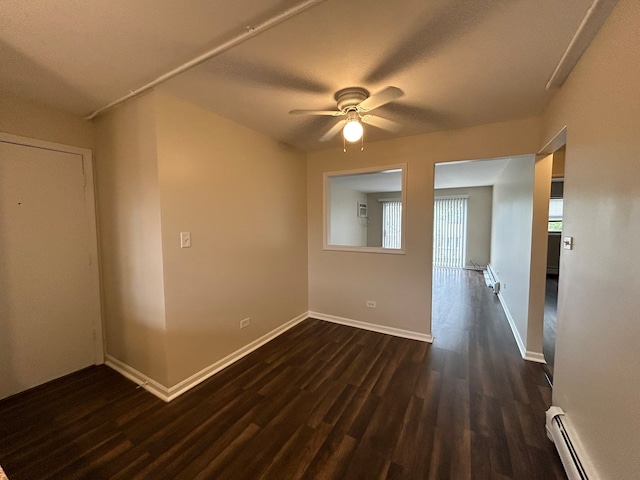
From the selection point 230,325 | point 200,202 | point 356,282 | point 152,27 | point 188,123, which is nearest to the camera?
point 152,27

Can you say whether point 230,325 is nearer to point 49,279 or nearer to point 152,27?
point 49,279

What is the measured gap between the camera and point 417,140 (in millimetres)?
3004

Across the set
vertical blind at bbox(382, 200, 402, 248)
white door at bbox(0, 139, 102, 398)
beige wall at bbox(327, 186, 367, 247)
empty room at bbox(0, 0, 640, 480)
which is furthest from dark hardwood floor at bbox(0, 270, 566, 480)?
vertical blind at bbox(382, 200, 402, 248)

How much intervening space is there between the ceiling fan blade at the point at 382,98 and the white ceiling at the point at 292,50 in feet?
0.44

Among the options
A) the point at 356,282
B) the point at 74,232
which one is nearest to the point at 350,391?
the point at 356,282

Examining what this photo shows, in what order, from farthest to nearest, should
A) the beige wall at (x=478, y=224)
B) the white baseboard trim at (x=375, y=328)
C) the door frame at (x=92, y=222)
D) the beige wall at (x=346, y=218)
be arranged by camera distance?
the beige wall at (x=478, y=224) → the beige wall at (x=346, y=218) → the white baseboard trim at (x=375, y=328) → the door frame at (x=92, y=222)

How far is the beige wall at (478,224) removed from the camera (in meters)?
7.25

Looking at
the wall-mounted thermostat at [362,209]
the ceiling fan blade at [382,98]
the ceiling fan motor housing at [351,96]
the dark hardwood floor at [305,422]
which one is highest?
the ceiling fan motor housing at [351,96]

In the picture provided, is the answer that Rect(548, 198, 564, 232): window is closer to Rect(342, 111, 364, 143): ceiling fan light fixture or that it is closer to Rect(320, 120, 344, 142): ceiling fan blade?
Rect(320, 120, 344, 142): ceiling fan blade

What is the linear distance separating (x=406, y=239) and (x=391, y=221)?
5.30 metres

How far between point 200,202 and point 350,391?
2108 millimetres

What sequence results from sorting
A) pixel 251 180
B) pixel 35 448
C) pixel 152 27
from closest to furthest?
pixel 152 27 < pixel 35 448 < pixel 251 180

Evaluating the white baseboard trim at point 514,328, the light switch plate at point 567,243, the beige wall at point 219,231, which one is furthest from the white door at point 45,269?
the white baseboard trim at point 514,328

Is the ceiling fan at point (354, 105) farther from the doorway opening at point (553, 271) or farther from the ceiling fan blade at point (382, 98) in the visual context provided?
the doorway opening at point (553, 271)
